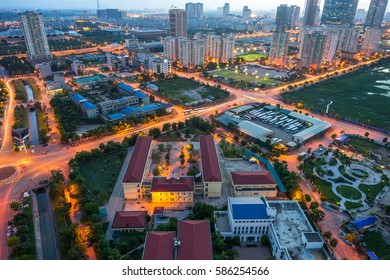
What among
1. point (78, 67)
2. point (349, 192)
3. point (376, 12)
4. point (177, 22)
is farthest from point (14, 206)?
point (376, 12)

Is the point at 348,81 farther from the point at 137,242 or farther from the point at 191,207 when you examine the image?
the point at 137,242

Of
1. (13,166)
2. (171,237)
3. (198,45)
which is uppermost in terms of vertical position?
(198,45)

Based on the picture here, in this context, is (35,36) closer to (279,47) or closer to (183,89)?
(183,89)

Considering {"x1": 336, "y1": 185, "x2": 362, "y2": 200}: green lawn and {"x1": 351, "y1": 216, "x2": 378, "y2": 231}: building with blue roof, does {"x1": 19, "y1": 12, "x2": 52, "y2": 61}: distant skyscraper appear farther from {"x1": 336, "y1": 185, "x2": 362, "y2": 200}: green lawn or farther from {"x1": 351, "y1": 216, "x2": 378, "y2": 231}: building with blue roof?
{"x1": 351, "y1": 216, "x2": 378, "y2": 231}: building with blue roof

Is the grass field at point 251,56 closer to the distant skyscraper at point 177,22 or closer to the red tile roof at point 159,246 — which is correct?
the distant skyscraper at point 177,22

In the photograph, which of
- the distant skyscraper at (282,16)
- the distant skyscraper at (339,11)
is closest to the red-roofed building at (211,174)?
the distant skyscraper at (339,11)

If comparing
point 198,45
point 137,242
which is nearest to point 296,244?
point 137,242

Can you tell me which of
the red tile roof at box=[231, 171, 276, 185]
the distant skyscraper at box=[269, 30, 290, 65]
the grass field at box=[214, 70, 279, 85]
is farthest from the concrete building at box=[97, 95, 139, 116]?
the distant skyscraper at box=[269, 30, 290, 65]
